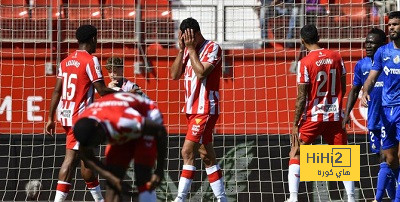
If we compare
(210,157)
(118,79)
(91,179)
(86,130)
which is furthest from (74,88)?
(86,130)

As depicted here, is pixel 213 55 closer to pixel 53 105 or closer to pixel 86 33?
pixel 86 33

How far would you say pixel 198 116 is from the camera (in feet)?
30.7

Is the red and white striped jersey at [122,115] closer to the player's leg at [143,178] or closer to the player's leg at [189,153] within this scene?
the player's leg at [143,178]

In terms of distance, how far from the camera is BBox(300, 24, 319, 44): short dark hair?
977 centimetres

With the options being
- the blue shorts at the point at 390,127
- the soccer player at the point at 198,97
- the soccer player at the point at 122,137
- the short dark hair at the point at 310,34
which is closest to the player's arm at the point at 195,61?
the soccer player at the point at 198,97

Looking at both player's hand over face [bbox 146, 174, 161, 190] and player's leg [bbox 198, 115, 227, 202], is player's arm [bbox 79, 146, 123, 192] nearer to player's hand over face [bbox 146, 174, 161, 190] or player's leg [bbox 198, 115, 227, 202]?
player's hand over face [bbox 146, 174, 161, 190]

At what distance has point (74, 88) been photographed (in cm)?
920

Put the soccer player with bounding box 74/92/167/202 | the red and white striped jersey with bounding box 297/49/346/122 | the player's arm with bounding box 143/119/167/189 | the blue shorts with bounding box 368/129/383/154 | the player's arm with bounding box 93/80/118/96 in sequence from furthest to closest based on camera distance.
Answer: the blue shorts with bounding box 368/129/383/154, the red and white striped jersey with bounding box 297/49/346/122, the player's arm with bounding box 93/80/118/96, the player's arm with bounding box 143/119/167/189, the soccer player with bounding box 74/92/167/202

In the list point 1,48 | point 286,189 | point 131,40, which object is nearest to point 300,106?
point 286,189

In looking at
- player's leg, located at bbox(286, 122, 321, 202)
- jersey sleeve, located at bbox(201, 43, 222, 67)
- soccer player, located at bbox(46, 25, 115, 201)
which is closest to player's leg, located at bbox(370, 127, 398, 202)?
player's leg, located at bbox(286, 122, 321, 202)

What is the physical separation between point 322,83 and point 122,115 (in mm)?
3651

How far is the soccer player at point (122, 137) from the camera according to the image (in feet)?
21.7

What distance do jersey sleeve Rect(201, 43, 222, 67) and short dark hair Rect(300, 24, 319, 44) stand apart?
103 centimetres

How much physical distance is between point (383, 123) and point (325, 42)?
2720 millimetres
